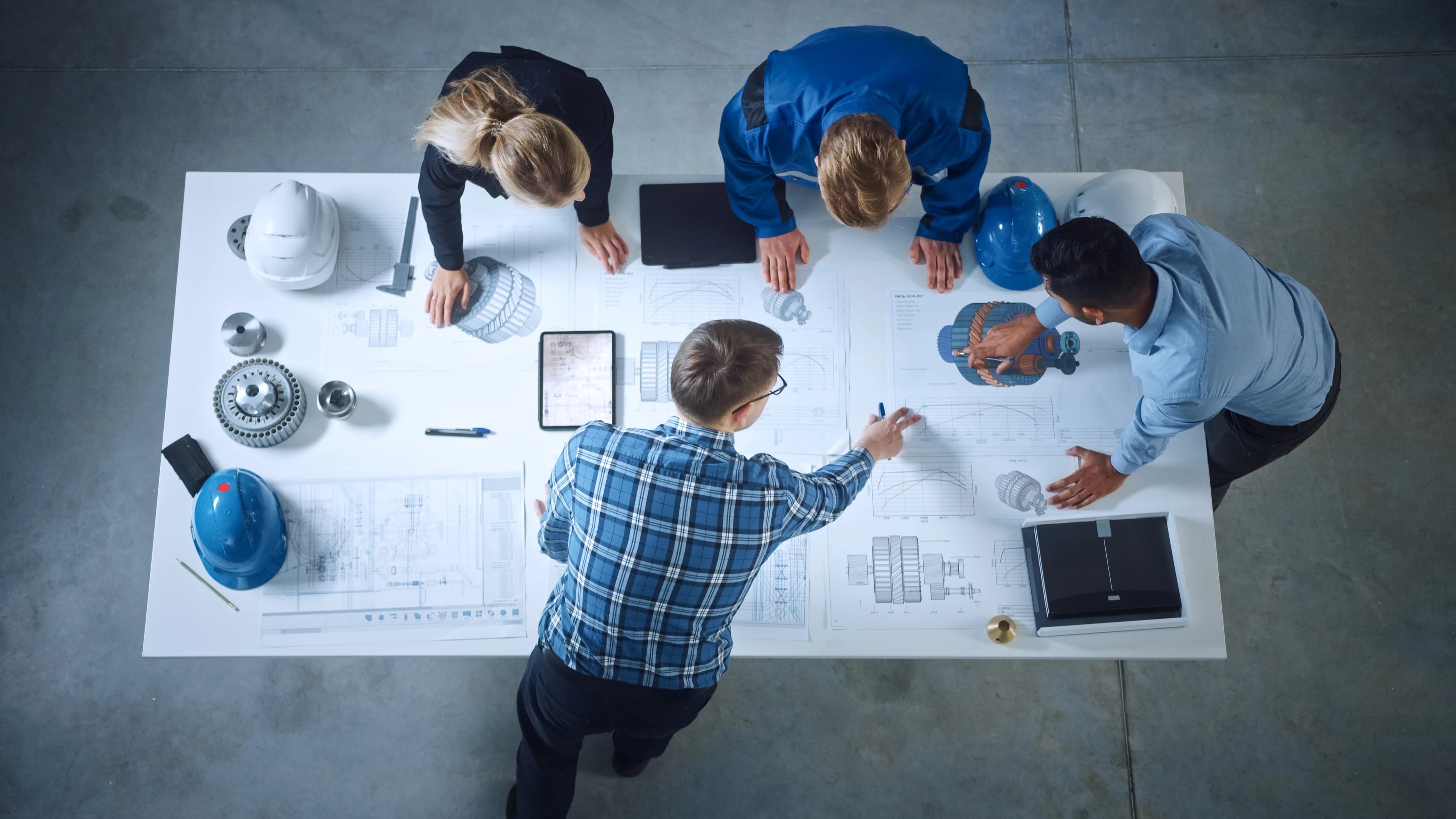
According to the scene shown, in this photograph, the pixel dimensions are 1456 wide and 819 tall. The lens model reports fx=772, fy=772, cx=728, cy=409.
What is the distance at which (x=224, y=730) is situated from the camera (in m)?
2.52

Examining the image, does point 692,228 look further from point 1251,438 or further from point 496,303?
point 1251,438

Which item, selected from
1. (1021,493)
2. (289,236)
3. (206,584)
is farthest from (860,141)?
(206,584)

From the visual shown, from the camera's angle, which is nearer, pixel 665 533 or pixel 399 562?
pixel 665 533

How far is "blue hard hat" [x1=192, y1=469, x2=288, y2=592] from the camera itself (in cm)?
162

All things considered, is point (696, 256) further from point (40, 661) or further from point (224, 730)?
point (40, 661)

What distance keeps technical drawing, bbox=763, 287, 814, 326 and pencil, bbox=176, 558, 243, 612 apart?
139cm

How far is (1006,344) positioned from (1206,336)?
0.42 metres

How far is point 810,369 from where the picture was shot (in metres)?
1.86

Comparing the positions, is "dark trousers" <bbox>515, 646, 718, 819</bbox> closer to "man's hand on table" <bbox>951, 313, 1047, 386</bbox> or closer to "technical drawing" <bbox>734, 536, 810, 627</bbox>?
"technical drawing" <bbox>734, 536, 810, 627</bbox>

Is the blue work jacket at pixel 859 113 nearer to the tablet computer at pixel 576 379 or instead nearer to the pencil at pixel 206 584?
the tablet computer at pixel 576 379

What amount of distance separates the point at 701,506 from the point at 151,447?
237 centimetres

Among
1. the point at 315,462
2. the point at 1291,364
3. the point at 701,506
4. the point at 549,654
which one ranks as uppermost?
the point at 1291,364

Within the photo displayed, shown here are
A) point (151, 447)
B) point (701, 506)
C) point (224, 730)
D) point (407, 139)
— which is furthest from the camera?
point (407, 139)

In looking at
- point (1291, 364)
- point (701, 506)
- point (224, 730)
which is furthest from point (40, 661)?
point (1291, 364)
